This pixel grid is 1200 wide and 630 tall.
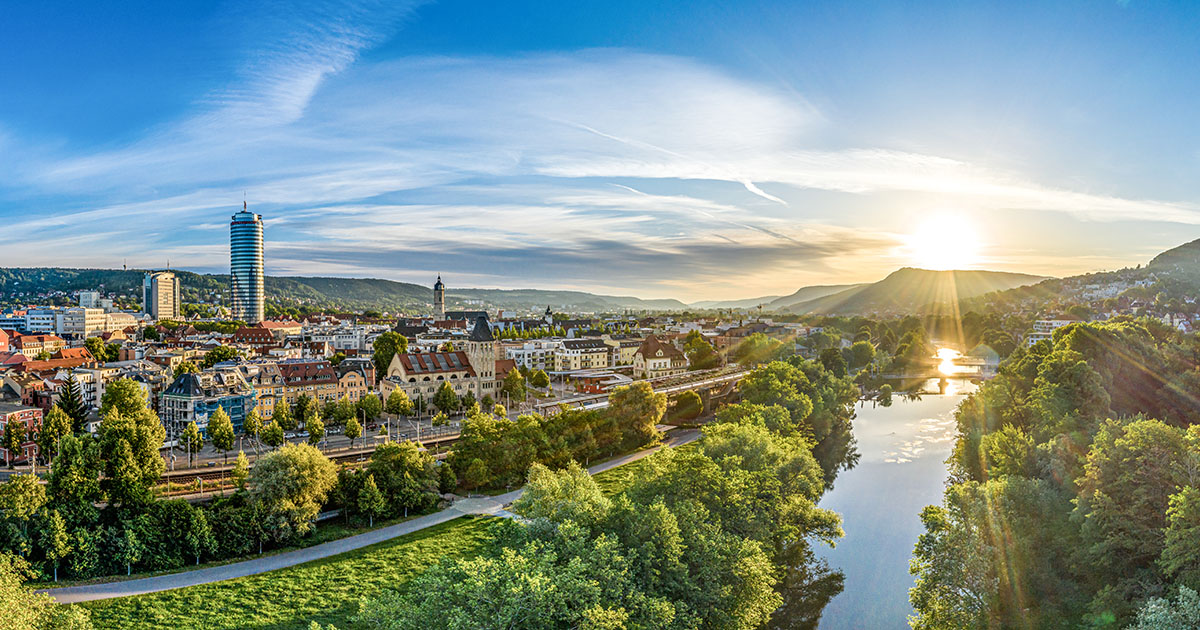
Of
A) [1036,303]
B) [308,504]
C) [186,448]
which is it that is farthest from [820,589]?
[1036,303]

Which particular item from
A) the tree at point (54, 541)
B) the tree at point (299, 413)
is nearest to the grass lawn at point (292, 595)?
the tree at point (54, 541)

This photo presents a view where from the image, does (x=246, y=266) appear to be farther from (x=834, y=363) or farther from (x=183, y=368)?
(x=834, y=363)

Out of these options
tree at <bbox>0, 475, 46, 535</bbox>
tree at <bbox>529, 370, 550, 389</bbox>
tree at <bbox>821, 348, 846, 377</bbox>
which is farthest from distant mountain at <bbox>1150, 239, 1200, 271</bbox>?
tree at <bbox>0, 475, 46, 535</bbox>

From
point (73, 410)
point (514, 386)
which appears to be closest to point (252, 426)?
point (73, 410)

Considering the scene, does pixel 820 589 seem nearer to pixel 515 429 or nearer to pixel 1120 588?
pixel 1120 588

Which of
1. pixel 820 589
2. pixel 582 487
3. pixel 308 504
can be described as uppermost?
pixel 582 487

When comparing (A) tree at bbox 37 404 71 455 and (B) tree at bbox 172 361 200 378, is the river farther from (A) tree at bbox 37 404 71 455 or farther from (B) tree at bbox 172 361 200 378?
(B) tree at bbox 172 361 200 378
